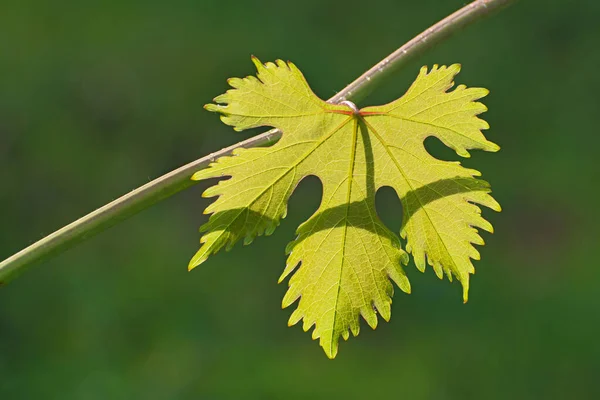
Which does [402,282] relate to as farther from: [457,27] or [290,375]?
[290,375]

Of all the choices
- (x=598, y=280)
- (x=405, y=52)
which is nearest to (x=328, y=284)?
(x=405, y=52)

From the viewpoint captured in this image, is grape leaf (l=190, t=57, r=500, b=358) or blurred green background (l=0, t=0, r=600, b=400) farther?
blurred green background (l=0, t=0, r=600, b=400)

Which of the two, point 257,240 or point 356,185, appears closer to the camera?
point 356,185

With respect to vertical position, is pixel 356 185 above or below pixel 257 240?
above

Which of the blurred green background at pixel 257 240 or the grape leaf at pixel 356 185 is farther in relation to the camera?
the blurred green background at pixel 257 240
